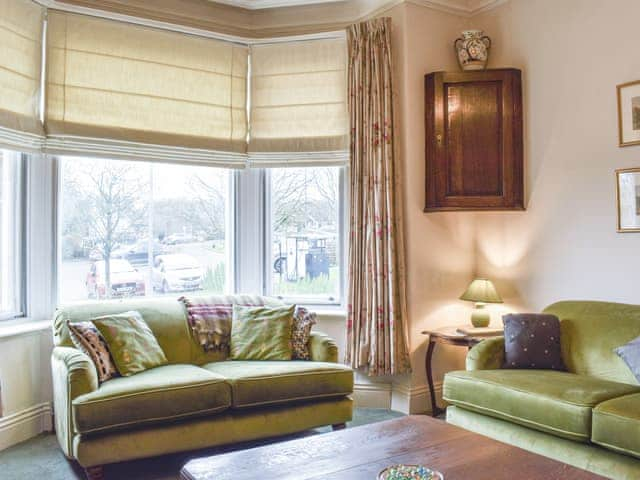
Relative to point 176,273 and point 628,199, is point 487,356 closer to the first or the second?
point 628,199

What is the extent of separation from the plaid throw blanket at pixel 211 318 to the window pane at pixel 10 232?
1009mm

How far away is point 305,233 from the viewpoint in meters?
4.36

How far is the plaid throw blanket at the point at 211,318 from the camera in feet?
11.9

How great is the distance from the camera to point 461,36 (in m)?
4.00

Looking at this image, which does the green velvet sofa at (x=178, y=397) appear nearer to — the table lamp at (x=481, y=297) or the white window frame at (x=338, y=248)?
the white window frame at (x=338, y=248)

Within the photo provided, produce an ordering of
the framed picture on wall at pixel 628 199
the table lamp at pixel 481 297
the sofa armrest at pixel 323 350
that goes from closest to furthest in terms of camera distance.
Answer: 1. the framed picture on wall at pixel 628 199
2. the sofa armrest at pixel 323 350
3. the table lamp at pixel 481 297

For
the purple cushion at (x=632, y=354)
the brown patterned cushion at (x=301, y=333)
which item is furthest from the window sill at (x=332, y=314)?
the purple cushion at (x=632, y=354)

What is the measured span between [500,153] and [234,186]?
1.94 m

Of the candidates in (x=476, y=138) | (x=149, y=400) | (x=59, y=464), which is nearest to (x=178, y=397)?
(x=149, y=400)

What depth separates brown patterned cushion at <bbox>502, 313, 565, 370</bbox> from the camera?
3.15 metres

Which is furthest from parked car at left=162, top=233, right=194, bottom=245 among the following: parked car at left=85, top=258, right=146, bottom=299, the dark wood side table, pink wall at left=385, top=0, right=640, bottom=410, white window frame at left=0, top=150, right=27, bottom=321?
the dark wood side table

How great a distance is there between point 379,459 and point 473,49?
298 cm

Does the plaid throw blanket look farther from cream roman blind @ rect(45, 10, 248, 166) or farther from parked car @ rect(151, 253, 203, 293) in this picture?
cream roman blind @ rect(45, 10, 248, 166)

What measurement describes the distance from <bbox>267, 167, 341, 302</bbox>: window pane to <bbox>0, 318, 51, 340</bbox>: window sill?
5.21ft
